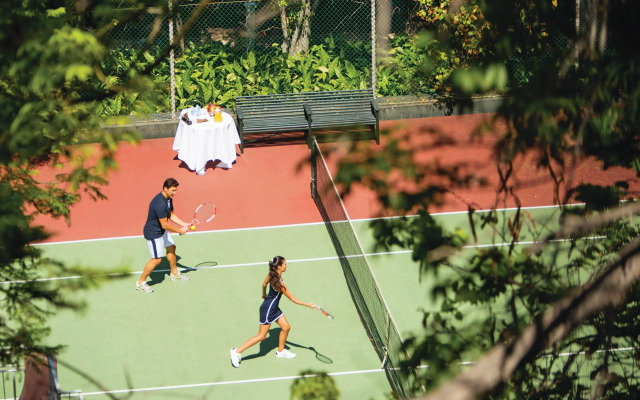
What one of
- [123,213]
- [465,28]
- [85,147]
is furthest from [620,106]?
[465,28]

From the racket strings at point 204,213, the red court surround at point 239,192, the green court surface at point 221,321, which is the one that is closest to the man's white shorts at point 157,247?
the green court surface at point 221,321

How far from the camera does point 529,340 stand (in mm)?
3418

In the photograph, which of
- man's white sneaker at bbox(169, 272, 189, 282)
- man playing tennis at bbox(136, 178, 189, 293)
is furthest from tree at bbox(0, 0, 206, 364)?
man's white sneaker at bbox(169, 272, 189, 282)

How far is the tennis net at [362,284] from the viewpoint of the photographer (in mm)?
10065

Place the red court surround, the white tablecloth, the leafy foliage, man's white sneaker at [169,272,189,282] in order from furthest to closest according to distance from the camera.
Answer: the white tablecloth < the red court surround < man's white sneaker at [169,272,189,282] < the leafy foliage

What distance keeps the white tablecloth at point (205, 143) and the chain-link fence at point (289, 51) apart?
6.63 ft

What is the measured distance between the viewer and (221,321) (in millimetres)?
11945

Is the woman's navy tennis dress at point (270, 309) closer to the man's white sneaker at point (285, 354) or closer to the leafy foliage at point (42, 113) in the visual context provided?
the man's white sneaker at point (285, 354)

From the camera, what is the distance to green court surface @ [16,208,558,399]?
10555 millimetres

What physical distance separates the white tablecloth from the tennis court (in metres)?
0.30

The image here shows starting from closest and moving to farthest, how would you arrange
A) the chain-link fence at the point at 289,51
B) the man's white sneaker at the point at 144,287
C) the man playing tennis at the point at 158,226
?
1. the man playing tennis at the point at 158,226
2. the man's white sneaker at the point at 144,287
3. the chain-link fence at the point at 289,51

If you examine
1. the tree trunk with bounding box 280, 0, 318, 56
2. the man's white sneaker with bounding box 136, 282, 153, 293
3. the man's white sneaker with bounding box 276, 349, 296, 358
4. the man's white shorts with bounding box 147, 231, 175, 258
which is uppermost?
the tree trunk with bounding box 280, 0, 318, 56

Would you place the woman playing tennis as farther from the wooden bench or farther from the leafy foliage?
the wooden bench

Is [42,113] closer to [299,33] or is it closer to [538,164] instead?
[538,164]
